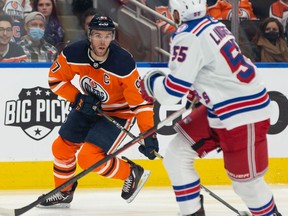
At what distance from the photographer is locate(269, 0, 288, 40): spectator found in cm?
653

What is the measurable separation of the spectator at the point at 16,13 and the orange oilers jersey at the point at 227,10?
1.32m

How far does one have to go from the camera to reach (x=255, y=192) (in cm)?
376

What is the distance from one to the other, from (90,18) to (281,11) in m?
1.43

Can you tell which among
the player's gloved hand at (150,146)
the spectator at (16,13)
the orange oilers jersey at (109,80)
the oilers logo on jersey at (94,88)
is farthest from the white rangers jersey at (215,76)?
the spectator at (16,13)

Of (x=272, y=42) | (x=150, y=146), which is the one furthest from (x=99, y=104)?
(x=272, y=42)

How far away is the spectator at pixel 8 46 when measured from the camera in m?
6.04

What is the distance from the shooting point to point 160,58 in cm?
620

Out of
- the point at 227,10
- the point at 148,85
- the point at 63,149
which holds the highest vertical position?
the point at 148,85

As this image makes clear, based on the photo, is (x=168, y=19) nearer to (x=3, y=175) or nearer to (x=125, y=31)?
(x=125, y=31)

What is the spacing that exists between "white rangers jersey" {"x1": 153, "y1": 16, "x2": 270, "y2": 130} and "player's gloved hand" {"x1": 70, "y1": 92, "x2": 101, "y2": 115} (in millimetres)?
1080

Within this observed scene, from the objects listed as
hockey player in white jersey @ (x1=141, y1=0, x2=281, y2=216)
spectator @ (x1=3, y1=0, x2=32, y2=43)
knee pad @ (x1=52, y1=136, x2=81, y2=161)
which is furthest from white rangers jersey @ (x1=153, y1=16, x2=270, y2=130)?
spectator @ (x1=3, y1=0, x2=32, y2=43)

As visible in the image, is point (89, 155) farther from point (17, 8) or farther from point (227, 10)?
point (227, 10)

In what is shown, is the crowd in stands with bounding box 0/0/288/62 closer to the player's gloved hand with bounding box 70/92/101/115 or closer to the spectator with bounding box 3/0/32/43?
the spectator with bounding box 3/0/32/43

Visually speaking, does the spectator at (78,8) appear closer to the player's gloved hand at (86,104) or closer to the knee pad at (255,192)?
the player's gloved hand at (86,104)
